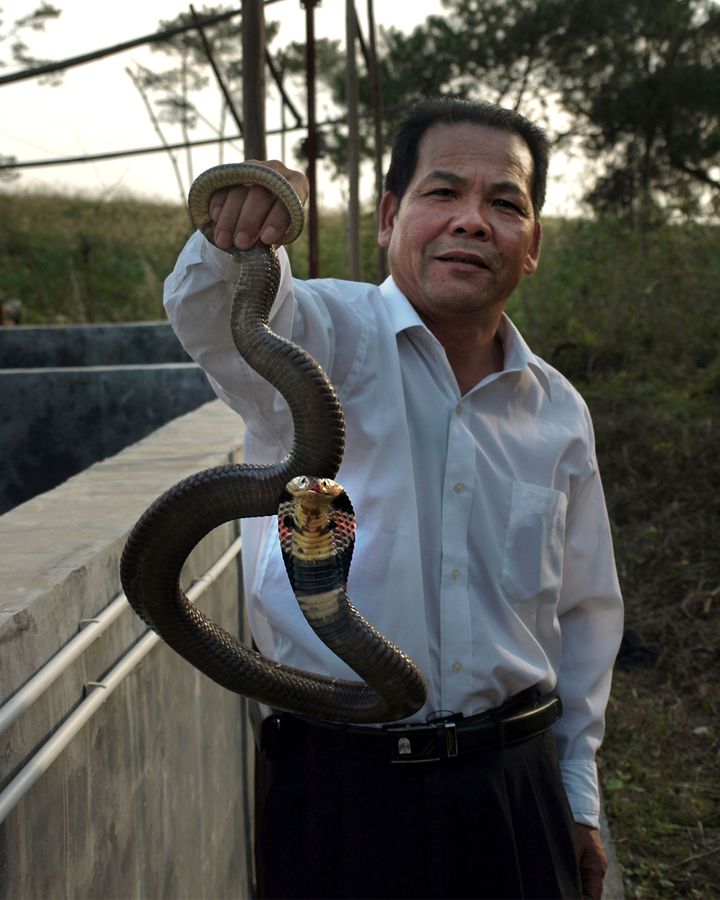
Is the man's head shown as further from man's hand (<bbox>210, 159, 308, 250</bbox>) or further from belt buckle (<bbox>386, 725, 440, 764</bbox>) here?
belt buckle (<bbox>386, 725, 440, 764</bbox>)

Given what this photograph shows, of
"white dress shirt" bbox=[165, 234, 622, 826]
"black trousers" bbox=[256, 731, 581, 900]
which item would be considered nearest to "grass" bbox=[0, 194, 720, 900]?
"black trousers" bbox=[256, 731, 581, 900]

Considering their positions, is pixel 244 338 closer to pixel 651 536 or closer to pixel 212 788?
pixel 212 788

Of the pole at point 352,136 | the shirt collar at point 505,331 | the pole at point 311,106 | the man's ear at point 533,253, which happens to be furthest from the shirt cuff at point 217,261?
the pole at point 352,136

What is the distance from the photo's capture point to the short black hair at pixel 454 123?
2.15 metres

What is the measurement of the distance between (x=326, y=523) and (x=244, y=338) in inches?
14.7

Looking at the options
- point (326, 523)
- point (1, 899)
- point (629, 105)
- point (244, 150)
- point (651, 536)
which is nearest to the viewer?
point (326, 523)

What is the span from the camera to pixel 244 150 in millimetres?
3090

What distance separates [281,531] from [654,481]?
6.46 m

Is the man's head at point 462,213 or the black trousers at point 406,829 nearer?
the black trousers at point 406,829

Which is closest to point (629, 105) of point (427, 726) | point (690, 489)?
point (690, 489)

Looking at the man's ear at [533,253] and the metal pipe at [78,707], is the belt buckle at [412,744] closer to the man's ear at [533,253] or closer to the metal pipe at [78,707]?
the metal pipe at [78,707]

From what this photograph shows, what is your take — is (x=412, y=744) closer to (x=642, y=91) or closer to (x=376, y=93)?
(x=376, y=93)

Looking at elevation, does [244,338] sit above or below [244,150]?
below

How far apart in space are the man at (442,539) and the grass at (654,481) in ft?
6.17
